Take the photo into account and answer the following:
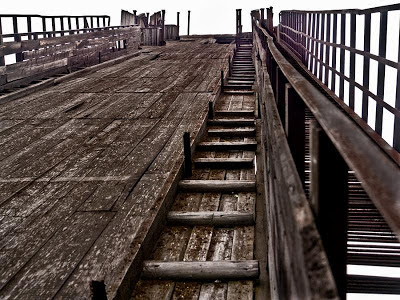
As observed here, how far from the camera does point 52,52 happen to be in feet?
42.3

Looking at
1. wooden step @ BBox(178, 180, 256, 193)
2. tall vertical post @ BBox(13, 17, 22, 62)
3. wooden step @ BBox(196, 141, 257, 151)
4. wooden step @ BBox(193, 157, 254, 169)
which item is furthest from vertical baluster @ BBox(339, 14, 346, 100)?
tall vertical post @ BBox(13, 17, 22, 62)

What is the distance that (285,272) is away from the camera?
1.77 metres

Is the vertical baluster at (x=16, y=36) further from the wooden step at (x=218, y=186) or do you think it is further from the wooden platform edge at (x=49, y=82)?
the wooden step at (x=218, y=186)

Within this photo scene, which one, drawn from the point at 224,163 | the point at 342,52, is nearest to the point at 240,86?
the point at 342,52

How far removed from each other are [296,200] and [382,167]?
0.53 m

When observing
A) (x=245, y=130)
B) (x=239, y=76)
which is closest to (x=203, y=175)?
(x=245, y=130)

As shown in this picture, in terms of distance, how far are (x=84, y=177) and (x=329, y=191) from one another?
4.00 meters

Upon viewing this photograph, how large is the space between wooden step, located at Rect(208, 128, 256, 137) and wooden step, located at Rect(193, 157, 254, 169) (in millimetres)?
1307

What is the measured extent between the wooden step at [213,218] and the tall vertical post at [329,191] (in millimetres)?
2638

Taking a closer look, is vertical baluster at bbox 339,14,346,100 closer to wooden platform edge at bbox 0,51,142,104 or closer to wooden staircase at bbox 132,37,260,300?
wooden staircase at bbox 132,37,260,300

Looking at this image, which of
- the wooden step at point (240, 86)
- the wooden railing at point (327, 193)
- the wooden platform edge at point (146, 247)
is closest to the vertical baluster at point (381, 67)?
the wooden platform edge at point (146, 247)

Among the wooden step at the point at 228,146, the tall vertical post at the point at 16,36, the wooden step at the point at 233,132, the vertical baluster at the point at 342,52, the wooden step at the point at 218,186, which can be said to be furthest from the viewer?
the tall vertical post at the point at 16,36

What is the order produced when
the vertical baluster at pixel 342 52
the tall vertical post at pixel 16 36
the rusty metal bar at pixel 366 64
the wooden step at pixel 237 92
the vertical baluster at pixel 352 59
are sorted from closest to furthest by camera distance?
the rusty metal bar at pixel 366 64 < the vertical baluster at pixel 352 59 < the vertical baluster at pixel 342 52 < the wooden step at pixel 237 92 < the tall vertical post at pixel 16 36

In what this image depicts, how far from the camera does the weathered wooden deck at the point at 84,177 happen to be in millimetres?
3369
